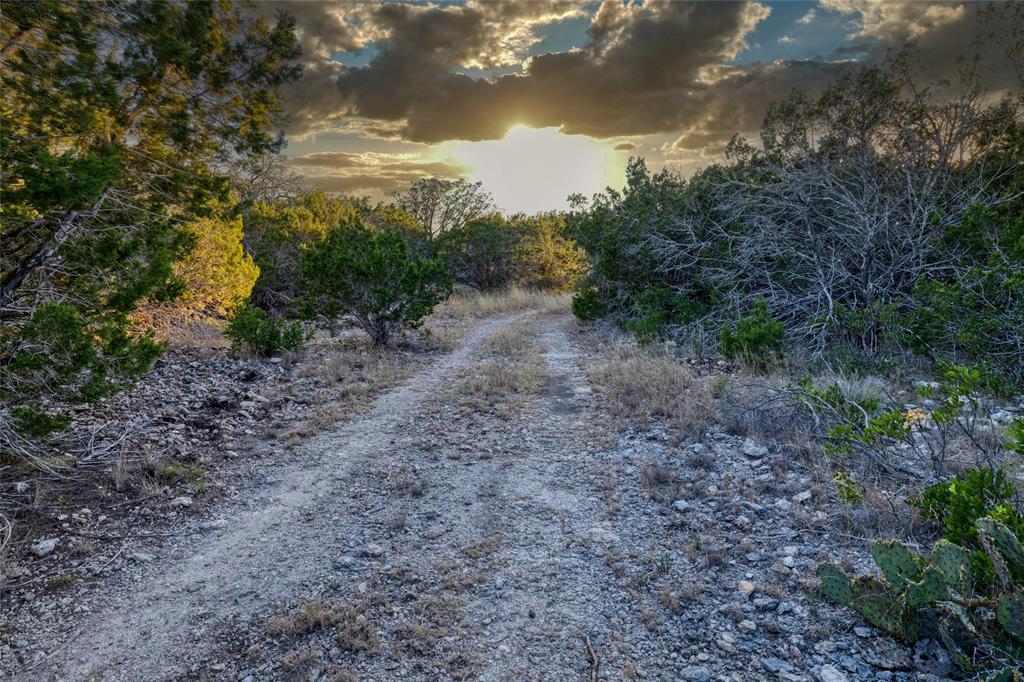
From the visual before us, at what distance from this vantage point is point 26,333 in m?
3.98

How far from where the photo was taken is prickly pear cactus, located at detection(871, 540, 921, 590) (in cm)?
272

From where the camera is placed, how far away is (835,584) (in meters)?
2.92

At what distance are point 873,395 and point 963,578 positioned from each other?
370 cm

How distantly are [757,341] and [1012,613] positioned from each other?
19.5 ft

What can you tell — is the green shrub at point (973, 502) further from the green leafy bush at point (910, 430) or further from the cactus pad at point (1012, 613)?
the cactus pad at point (1012, 613)

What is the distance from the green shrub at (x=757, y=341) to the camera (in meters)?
7.55

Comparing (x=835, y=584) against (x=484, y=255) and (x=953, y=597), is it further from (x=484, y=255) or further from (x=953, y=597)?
(x=484, y=255)

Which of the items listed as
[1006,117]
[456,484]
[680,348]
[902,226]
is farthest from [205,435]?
[1006,117]

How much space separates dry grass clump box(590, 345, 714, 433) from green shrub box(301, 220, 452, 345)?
4.58 metres

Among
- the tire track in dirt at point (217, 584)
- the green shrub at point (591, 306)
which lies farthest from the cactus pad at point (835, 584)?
the green shrub at point (591, 306)

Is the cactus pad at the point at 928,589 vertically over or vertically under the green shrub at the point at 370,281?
under

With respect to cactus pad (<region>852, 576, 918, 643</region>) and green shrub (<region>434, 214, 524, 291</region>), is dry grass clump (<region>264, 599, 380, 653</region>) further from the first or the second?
green shrub (<region>434, 214, 524, 291</region>)

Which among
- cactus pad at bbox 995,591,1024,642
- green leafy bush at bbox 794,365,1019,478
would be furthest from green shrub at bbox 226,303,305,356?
cactus pad at bbox 995,591,1024,642

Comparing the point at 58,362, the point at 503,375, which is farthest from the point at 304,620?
the point at 503,375
